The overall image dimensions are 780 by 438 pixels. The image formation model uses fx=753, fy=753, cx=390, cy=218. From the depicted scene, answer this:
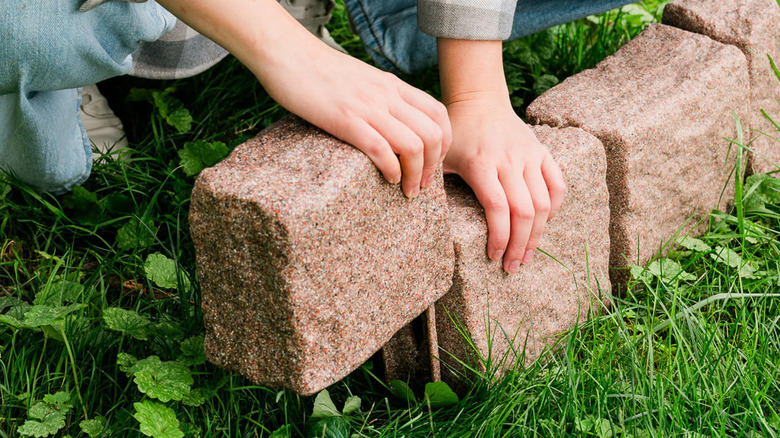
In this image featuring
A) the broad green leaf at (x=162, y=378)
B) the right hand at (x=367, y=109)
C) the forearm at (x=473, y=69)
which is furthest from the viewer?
the forearm at (x=473, y=69)

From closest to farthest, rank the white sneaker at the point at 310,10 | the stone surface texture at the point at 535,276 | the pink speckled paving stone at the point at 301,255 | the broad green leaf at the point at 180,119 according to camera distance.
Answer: the pink speckled paving stone at the point at 301,255 < the stone surface texture at the point at 535,276 < the broad green leaf at the point at 180,119 < the white sneaker at the point at 310,10

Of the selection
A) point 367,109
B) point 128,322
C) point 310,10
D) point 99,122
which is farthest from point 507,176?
point 99,122

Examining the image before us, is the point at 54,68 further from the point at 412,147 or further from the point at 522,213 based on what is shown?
the point at 522,213

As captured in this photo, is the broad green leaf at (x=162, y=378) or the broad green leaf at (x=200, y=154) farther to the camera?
the broad green leaf at (x=200, y=154)

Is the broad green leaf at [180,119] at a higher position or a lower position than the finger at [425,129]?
lower

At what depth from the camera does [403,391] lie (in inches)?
56.2

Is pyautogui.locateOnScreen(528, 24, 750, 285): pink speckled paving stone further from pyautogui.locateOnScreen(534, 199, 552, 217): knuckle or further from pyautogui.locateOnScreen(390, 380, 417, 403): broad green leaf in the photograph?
pyautogui.locateOnScreen(390, 380, 417, 403): broad green leaf

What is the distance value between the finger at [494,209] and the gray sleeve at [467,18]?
290 millimetres

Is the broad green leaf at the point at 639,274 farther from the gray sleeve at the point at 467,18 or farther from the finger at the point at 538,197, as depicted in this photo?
the gray sleeve at the point at 467,18

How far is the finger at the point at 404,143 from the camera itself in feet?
3.76

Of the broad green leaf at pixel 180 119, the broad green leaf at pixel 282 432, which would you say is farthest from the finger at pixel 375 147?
the broad green leaf at pixel 180 119

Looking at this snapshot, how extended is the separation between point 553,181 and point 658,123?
39 centimetres

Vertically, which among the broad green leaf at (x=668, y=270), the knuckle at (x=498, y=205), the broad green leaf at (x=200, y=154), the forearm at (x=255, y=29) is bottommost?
the broad green leaf at (x=668, y=270)

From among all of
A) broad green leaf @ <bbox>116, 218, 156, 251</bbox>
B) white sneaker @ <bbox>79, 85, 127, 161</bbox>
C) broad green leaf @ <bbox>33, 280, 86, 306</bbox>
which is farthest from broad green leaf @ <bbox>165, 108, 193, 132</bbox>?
broad green leaf @ <bbox>33, 280, 86, 306</bbox>
